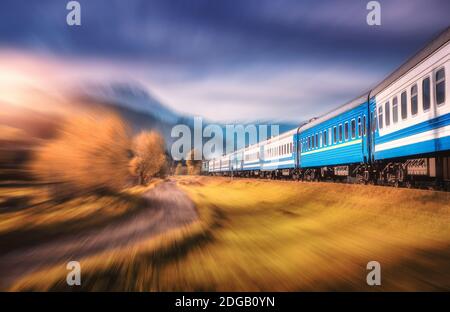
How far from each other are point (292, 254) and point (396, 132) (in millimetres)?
11051

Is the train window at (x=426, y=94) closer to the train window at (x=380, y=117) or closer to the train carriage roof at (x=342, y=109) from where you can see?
the train window at (x=380, y=117)

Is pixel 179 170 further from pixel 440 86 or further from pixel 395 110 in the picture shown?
pixel 440 86

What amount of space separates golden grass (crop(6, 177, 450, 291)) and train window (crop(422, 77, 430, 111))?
106 inches

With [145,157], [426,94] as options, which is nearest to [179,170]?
[145,157]

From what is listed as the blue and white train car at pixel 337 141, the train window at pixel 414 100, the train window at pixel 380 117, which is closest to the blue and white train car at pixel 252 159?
the blue and white train car at pixel 337 141

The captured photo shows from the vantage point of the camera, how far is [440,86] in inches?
500

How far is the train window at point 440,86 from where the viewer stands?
12471mm

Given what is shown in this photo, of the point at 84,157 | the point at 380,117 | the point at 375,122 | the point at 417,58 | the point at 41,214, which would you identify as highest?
the point at 417,58

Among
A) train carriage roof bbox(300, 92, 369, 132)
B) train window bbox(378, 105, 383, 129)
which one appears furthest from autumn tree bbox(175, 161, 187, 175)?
train window bbox(378, 105, 383, 129)

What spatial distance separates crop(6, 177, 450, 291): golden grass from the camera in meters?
5.79

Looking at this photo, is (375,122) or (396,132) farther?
(375,122)

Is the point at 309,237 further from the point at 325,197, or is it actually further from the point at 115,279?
the point at 325,197

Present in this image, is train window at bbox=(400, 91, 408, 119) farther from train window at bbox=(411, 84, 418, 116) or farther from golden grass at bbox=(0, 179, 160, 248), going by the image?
golden grass at bbox=(0, 179, 160, 248)

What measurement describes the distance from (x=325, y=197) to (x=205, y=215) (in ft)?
19.8
